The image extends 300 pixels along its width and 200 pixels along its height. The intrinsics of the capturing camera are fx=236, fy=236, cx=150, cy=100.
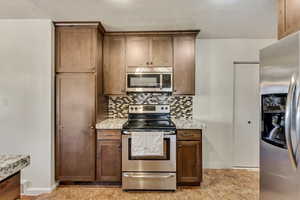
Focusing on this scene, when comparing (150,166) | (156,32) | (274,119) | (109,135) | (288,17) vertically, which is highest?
(156,32)

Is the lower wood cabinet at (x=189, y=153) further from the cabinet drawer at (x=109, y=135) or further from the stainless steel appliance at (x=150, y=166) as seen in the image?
the cabinet drawer at (x=109, y=135)

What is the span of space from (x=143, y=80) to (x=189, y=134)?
3.75 ft

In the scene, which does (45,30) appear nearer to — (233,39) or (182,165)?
(182,165)

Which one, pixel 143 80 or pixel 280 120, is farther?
pixel 143 80

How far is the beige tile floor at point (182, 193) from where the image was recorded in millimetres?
3070

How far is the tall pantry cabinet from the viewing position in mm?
3338

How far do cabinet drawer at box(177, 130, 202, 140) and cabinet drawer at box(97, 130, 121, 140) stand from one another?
862mm

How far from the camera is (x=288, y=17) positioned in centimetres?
196

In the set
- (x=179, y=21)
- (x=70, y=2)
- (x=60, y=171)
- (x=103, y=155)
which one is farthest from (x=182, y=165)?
(x=70, y=2)

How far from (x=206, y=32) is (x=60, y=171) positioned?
3.06m

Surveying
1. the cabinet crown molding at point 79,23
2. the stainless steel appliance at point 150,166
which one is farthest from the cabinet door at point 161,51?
the stainless steel appliance at point 150,166

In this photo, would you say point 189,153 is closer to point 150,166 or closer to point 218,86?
Result: point 150,166

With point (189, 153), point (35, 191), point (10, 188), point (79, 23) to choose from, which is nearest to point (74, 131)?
point (35, 191)

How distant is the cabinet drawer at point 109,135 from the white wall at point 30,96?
67cm
